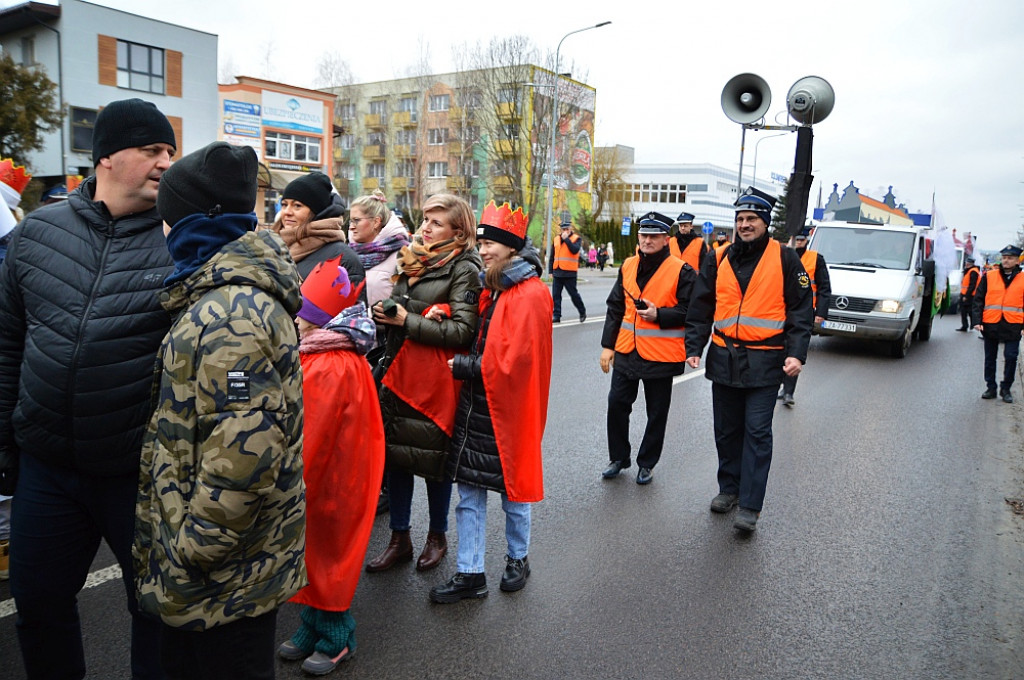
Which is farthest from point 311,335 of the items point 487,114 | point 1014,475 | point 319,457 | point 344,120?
point 344,120

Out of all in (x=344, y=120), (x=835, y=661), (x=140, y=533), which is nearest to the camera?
(x=140, y=533)

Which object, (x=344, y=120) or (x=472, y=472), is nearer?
(x=472, y=472)

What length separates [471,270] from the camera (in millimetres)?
3859

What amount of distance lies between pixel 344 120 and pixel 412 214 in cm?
1608

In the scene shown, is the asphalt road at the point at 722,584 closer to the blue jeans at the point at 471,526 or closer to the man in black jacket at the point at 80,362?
the blue jeans at the point at 471,526

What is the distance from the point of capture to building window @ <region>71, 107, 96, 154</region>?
33156mm

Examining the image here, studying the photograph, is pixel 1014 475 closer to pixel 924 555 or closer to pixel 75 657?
pixel 924 555

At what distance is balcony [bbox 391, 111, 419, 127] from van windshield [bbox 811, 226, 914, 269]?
161 feet

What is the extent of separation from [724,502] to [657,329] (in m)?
1.35

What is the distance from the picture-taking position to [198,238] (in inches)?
81.8

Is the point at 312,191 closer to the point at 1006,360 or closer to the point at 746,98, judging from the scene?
the point at 746,98

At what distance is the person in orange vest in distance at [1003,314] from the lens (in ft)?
31.9

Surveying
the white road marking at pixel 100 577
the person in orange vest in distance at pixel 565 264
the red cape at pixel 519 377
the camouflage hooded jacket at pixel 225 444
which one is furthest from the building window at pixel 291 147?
the camouflage hooded jacket at pixel 225 444

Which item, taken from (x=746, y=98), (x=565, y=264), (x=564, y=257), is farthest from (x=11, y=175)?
(x=565, y=264)
